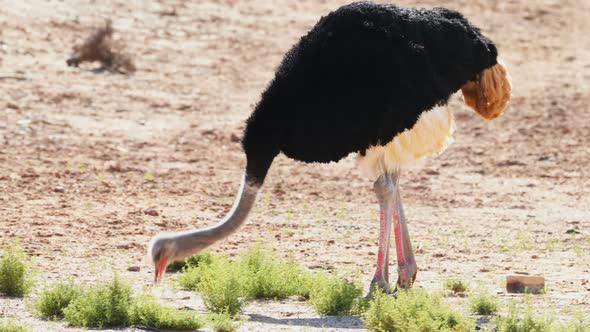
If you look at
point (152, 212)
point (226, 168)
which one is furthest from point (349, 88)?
point (226, 168)

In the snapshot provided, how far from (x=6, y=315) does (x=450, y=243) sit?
161 inches

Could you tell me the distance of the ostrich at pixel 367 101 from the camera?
809cm

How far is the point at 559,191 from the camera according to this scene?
1286 cm

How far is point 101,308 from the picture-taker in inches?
301

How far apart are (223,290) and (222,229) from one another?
1.37 ft

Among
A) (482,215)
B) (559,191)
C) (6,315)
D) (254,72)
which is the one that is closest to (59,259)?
(6,315)

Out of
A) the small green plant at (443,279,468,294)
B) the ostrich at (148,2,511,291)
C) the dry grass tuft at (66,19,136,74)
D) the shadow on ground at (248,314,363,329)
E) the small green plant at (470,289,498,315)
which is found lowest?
the shadow on ground at (248,314,363,329)

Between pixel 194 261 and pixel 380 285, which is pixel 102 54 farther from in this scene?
pixel 380 285

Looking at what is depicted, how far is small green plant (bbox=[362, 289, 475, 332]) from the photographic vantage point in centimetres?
724

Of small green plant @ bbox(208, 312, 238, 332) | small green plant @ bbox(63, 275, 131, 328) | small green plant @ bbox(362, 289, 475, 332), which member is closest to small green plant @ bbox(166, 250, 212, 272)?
small green plant @ bbox(63, 275, 131, 328)

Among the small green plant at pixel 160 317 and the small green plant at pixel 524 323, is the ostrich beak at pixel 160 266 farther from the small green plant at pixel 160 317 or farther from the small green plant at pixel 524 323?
the small green plant at pixel 524 323

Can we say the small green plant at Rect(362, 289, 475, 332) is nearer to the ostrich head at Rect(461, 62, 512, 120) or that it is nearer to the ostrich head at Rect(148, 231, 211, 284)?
the ostrich head at Rect(148, 231, 211, 284)

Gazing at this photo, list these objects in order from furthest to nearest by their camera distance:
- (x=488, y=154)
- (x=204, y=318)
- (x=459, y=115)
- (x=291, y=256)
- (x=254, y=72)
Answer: (x=254, y=72) < (x=459, y=115) < (x=488, y=154) < (x=291, y=256) < (x=204, y=318)

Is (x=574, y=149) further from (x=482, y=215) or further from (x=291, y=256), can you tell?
(x=291, y=256)
